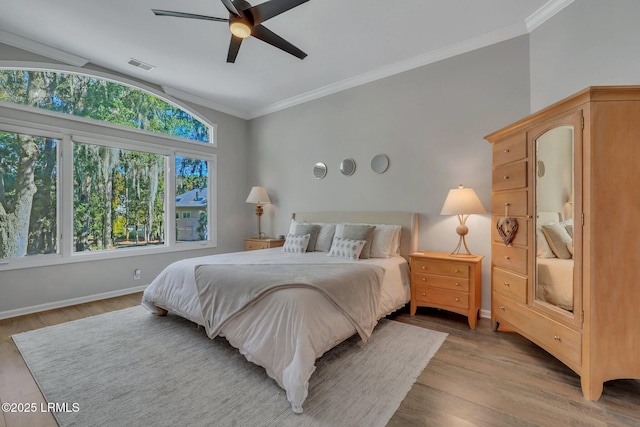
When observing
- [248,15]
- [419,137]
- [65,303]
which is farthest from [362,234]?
[65,303]

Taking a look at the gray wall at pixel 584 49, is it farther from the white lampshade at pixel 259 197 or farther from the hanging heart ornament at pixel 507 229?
the white lampshade at pixel 259 197

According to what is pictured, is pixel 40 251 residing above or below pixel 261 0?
below

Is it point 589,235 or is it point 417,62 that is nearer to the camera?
point 589,235

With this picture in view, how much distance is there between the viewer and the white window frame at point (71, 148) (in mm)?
3256

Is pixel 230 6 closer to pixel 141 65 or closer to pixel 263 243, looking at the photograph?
pixel 141 65

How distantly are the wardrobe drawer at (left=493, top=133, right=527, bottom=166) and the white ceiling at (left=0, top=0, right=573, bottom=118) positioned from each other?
4.23 feet

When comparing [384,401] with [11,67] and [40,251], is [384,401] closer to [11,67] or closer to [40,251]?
[40,251]

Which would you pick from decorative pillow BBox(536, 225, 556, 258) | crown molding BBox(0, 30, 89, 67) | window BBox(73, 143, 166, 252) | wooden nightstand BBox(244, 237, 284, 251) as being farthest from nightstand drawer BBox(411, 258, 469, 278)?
crown molding BBox(0, 30, 89, 67)

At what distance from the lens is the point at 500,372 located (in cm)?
208

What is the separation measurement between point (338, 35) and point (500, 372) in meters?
3.47

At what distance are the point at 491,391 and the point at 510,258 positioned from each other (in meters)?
1.17

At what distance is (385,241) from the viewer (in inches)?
134

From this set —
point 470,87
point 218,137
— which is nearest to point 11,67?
point 218,137

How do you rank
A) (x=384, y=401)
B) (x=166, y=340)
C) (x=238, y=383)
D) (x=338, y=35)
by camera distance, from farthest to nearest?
1. (x=338, y=35)
2. (x=166, y=340)
3. (x=238, y=383)
4. (x=384, y=401)
